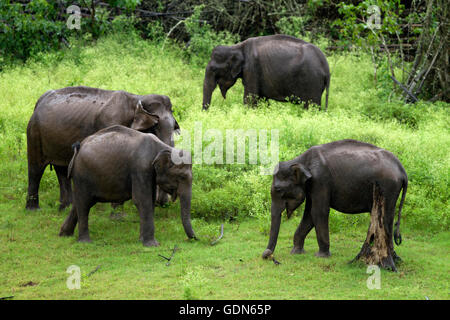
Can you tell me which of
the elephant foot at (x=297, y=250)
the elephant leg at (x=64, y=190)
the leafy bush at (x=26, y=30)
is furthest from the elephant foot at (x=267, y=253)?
the leafy bush at (x=26, y=30)

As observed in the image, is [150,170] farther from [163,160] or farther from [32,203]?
[32,203]

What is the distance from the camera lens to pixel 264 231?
9453 mm

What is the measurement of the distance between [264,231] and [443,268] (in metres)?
2.50

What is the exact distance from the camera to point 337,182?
26.4 feet

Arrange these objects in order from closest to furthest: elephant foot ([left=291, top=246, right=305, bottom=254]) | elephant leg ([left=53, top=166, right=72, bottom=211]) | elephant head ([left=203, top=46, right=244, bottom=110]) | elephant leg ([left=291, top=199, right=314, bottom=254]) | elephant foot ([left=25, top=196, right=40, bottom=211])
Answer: elephant leg ([left=291, top=199, right=314, bottom=254]) < elephant foot ([left=291, top=246, right=305, bottom=254]) < elephant foot ([left=25, top=196, right=40, bottom=211]) < elephant leg ([left=53, top=166, right=72, bottom=211]) < elephant head ([left=203, top=46, right=244, bottom=110])

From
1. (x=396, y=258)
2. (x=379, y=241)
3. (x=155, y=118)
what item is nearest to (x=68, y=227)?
(x=155, y=118)

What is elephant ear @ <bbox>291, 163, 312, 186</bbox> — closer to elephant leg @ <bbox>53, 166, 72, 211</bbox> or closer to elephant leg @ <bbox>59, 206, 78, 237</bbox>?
elephant leg @ <bbox>59, 206, 78, 237</bbox>

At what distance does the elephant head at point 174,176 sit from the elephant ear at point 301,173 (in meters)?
1.47

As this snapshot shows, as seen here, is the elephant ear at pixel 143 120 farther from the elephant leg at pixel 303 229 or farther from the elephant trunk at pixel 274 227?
the elephant leg at pixel 303 229

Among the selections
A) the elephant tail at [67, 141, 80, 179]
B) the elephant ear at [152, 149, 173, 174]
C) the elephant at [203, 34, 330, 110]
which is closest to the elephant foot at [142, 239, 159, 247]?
the elephant ear at [152, 149, 173, 174]

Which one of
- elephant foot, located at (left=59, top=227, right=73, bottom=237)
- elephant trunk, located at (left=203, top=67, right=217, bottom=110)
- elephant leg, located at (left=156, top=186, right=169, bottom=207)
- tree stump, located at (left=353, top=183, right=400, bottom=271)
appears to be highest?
tree stump, located at (left=353, top=183, right=400, bottom=271)

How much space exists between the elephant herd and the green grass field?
0.39m

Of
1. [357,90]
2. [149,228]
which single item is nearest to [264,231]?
[149,228]

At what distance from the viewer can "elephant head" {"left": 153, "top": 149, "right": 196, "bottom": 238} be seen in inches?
342
